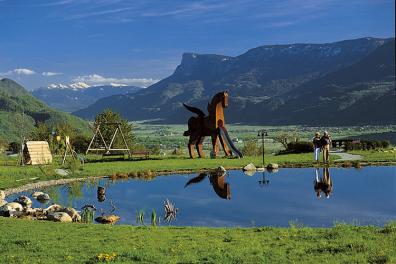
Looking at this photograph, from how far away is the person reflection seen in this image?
78.6 ft

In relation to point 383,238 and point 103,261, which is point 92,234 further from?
point 383,238

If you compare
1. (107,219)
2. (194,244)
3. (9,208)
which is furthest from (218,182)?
(194,244)

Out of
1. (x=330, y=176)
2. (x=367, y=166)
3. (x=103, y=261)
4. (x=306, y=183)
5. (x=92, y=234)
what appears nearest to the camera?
(x=103, y=261)

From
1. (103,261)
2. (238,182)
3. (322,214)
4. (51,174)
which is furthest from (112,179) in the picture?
(103,261)

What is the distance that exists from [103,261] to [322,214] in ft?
32.0

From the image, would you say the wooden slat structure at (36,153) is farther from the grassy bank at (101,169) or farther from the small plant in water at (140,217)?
the small plant in water at (140,217)

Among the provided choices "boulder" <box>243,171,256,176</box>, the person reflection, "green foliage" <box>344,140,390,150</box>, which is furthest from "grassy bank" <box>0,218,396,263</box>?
"green foliage" <box>344,140,390,150</box>

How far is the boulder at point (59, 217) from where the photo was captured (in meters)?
18.1

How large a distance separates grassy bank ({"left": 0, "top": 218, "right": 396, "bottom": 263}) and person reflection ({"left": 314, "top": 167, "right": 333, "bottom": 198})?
30.5 ft

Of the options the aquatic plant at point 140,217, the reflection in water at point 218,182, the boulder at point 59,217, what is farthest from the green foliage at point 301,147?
the boulder at point 59,217

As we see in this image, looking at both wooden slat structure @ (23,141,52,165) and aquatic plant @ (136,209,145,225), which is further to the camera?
wooden slat structure @ (23,141,52,165)

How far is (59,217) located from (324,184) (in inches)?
545

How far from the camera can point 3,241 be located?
13898mm

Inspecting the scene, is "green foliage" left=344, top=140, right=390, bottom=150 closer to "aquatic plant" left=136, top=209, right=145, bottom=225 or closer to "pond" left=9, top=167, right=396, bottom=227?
"pond" left=9, top=167, right=396, bottom=227
